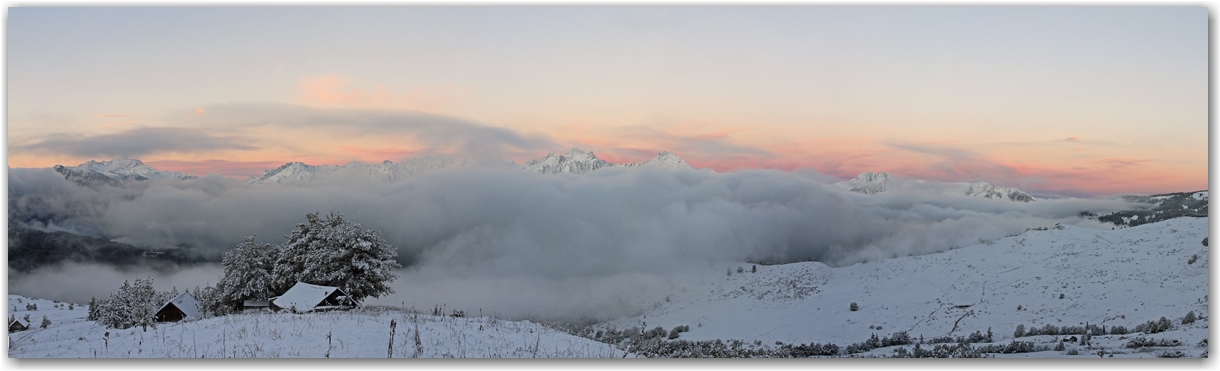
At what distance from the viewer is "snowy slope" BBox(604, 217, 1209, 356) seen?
13617 millimetres

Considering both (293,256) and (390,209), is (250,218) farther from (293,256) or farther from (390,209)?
(390,209)

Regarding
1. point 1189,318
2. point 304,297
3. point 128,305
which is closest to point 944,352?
point 1189,318

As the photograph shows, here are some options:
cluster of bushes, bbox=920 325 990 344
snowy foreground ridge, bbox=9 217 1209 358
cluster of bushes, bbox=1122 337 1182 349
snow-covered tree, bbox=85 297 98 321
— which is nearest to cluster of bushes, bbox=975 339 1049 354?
snowy foreground ridge, bbox=9 217 1209 358

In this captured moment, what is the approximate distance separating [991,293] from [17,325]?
2119 cm

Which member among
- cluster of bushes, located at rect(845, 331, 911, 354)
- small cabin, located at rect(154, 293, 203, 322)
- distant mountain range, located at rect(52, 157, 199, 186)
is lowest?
small cabin, located at rect(154, 293, 203, 322)

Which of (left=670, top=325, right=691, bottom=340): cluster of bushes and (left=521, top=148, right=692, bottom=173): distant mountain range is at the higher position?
(left=521, top=148, right=692, bottom=173): distant mountain range

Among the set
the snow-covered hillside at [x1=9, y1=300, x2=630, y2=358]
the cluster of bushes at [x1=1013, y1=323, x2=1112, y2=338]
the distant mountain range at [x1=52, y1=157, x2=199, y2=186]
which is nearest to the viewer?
the snow-covered hillside at [x1=9, y1=300, x2=630, y2=358]

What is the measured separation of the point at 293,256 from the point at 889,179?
1957cm

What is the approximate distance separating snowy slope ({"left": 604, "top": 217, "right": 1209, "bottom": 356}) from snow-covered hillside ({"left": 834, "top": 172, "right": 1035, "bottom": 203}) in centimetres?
198

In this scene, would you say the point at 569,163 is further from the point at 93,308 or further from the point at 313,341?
the point at 93,308

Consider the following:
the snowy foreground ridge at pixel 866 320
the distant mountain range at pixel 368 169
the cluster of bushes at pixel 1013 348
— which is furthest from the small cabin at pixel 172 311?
the cluster of bushes at pixel 1013 348

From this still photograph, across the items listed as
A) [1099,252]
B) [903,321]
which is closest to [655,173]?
[903,321]

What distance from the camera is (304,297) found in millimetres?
16969

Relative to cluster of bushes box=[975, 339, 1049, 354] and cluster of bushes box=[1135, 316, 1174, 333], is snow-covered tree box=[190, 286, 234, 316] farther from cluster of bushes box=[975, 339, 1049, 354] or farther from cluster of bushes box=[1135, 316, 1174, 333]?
cluster of bushes box=[1135, 316, 1174, 333]
